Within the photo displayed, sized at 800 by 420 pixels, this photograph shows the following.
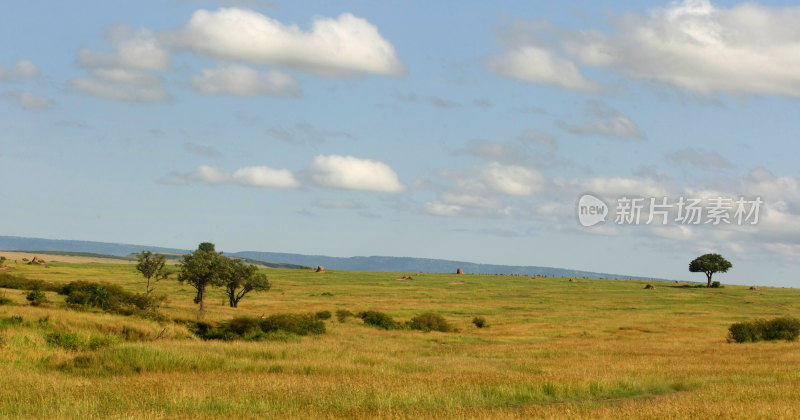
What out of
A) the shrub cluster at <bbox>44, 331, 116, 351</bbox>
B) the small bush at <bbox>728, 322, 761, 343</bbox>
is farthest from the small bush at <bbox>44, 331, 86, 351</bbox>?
the small bush at <bbox>728, 322, 761, 343</bbox>

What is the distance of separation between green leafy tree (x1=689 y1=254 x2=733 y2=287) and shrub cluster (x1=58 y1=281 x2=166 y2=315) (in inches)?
5332

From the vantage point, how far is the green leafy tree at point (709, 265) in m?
155

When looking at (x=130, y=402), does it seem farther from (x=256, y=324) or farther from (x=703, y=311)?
(x=703, y=311)

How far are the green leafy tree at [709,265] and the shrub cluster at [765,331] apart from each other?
11070 cm

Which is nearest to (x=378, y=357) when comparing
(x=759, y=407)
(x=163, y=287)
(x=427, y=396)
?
(x=427, y=396)

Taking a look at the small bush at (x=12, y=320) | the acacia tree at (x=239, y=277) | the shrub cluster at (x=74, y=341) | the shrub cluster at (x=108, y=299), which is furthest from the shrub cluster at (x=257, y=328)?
the acacia tree at (x=239, y=277)

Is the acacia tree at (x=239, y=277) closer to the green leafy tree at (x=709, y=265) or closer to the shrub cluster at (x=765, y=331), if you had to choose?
the shrub cluster at (x=765, y=331)

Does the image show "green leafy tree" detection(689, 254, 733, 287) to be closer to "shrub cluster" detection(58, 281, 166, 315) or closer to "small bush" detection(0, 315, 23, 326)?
"shrub cluster" detection(58, 281, 166, 315)

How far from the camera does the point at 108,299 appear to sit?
4450cm

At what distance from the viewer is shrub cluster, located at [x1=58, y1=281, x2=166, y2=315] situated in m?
41.3

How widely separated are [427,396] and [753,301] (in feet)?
353

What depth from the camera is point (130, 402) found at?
15.1 m

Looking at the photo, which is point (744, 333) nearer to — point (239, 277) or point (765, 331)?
point (765, 331)

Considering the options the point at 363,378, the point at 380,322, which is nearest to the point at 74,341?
the point at 363,378
